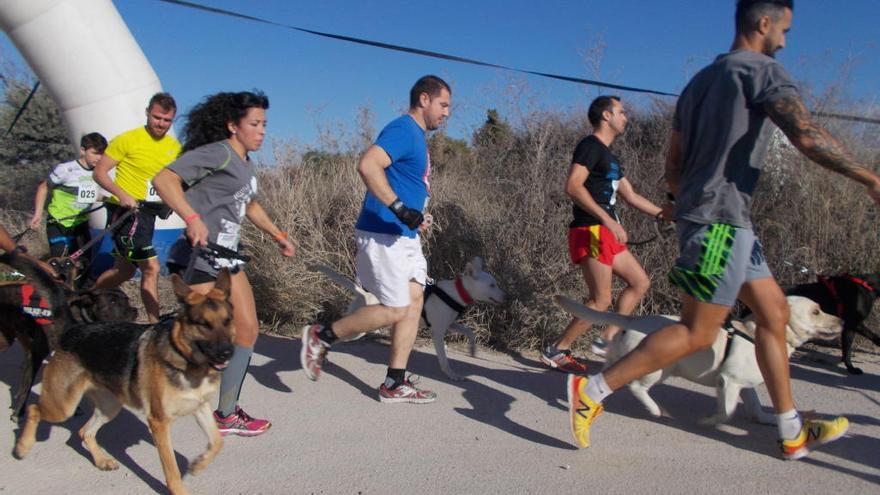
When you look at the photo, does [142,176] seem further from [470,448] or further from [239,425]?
[470,448]

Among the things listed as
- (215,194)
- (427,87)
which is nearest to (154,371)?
(215,194)

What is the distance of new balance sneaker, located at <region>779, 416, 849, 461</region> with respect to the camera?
3221 mm

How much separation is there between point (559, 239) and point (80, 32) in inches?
238

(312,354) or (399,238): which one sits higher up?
(399,238)

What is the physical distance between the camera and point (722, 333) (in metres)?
3.80

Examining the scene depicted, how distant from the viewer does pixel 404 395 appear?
170 inches

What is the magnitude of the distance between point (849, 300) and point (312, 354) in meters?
4.12

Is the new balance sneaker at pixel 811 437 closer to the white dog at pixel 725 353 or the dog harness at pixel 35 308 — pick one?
the white dog at pixel 725 353

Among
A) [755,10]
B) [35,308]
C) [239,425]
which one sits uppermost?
[755,10]

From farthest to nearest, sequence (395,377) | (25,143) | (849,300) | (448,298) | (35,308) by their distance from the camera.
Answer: (25,143)
(448,298)
(849,300)
(395,377)
(35,308)

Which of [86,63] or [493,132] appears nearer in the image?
[86,63]

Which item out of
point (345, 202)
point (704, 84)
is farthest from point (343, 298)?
point (704, 84)

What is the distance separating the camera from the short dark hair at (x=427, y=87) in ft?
13.9

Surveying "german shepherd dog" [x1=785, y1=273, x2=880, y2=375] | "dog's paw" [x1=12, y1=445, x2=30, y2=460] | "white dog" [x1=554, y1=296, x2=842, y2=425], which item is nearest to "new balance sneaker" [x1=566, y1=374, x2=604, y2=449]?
"white dog" [x1=554, y1=296, x2=842, y2=425]
